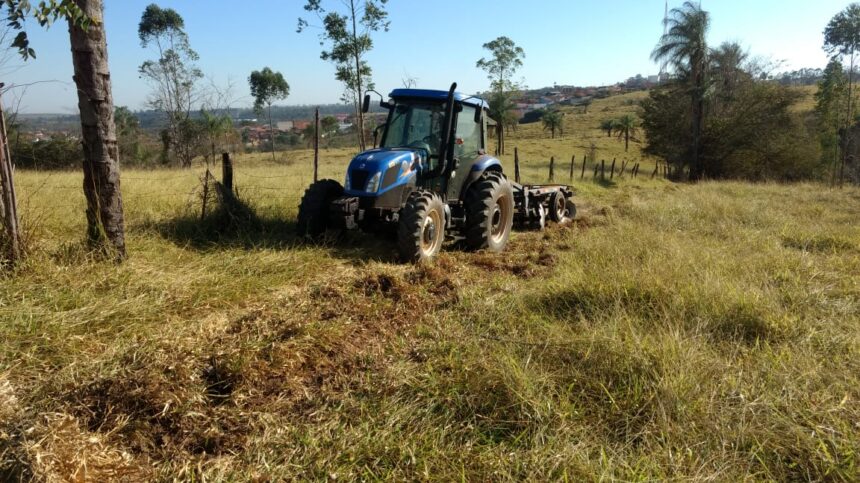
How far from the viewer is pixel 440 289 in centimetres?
477

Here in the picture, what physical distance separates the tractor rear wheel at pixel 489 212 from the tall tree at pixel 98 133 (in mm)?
3973

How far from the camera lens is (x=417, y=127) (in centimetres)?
647

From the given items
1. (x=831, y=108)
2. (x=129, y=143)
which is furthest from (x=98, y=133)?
(x=831, y=108)

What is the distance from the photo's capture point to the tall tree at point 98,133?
406 cm

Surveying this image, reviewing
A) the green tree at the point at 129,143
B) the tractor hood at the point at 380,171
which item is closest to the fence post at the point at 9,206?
the tractor hood at the point at 380,171

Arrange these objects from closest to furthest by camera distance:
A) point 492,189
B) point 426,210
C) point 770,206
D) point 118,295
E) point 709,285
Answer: point 118,295, point 709,285, point 426,210, point 492,189, point 770,206

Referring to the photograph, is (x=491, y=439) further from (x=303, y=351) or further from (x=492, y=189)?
(x=492, y=189)

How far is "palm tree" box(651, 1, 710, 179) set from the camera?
24.4 metres

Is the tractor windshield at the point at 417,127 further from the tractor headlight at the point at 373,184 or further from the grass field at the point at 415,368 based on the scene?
the grass field at the point at 415,368

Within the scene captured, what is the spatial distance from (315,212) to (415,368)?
3.26 metres

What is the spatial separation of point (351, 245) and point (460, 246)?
5.16 ft

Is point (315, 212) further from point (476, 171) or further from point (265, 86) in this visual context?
point (265, 86)

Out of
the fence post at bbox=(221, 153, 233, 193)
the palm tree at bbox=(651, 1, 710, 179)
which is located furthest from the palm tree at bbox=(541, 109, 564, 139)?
the fence post at bbox=(221, 153, 233, 193)

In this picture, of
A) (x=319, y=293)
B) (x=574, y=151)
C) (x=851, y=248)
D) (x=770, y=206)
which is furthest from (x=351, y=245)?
(x=574, y=151)
